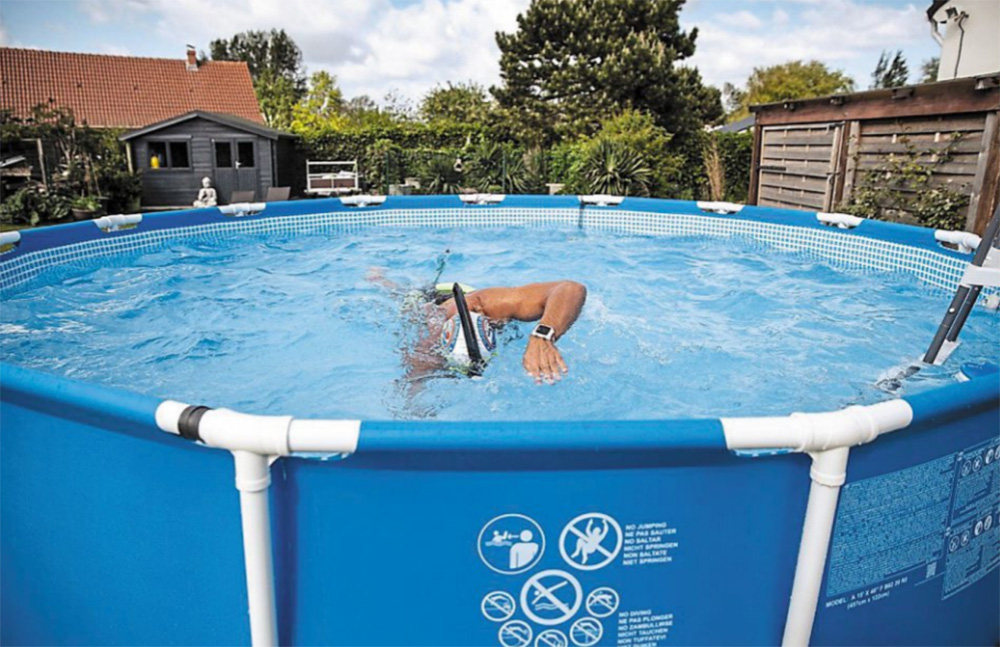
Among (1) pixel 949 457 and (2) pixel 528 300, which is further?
(2) pixel 528 300

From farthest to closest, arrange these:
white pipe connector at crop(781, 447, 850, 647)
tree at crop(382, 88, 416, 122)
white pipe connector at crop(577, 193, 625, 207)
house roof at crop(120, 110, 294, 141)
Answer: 1. tree at crop(382, 88, 416, 122)
2. house roof at crop(120, 110, 294, 141)
3. white pipe connector at crop(577, 193, 625, 207)
4. white pipe connector at crop(781, 447, 850, 647)

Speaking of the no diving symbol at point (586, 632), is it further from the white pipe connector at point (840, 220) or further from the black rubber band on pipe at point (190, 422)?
the white pipe connector at point (840, 220)

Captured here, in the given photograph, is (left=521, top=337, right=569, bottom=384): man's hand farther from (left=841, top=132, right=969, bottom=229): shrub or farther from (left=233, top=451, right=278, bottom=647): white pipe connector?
(left=841, top=132, right=969, bottom=229): shrub

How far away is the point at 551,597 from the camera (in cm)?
146

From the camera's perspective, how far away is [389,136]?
692 inches

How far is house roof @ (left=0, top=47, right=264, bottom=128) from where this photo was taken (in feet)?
74.5

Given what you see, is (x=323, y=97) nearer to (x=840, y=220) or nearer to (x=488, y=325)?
(x=840, y=220)

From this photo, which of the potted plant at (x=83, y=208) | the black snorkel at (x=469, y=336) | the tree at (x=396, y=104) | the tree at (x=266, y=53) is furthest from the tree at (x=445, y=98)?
the black snorkel at (x=469, y=336)

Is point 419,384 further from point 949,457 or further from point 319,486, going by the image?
point 949,457

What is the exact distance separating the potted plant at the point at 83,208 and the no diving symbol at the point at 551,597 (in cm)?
1283

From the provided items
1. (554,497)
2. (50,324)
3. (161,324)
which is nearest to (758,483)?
(554,497)

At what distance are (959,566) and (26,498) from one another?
2.34 m

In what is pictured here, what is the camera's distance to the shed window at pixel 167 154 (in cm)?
1608

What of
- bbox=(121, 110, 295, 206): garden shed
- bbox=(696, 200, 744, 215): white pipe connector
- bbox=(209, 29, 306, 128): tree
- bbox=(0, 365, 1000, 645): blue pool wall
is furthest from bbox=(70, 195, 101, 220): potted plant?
bbox=(209, 29, 306, 128): tree
